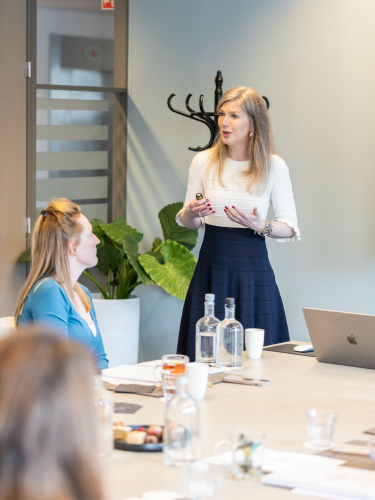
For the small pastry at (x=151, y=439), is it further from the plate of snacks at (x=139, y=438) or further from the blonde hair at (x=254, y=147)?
the blonde hair at (x=254, y=147)

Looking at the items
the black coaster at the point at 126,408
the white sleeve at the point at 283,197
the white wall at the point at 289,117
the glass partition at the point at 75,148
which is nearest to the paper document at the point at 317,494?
the black coaster at the point at 126,408

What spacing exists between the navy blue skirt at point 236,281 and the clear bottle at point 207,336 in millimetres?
932

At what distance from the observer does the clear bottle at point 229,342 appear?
2191mm

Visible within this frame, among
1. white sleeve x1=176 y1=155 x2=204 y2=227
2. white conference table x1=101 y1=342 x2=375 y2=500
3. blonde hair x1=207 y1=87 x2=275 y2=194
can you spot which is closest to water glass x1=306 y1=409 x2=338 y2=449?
white conference table x1=101 y1=342 x2=375 y2=500

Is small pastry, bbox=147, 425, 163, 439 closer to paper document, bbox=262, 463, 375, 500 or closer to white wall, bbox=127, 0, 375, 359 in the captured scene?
paper document, bbox=262, 463, 375, 500

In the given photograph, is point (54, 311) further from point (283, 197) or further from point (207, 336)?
point (283, 197)

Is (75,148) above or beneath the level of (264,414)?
above

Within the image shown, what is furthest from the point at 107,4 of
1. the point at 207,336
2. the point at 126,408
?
the point at 126,408

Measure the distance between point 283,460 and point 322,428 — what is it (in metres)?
0.14

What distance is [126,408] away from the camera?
5.58 feet

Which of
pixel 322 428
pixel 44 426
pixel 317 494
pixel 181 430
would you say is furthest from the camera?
pixel 322 428

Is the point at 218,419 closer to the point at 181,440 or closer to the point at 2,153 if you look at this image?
the point at 181,440

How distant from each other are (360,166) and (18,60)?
2.41m

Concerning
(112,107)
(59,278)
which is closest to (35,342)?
(59,278)
